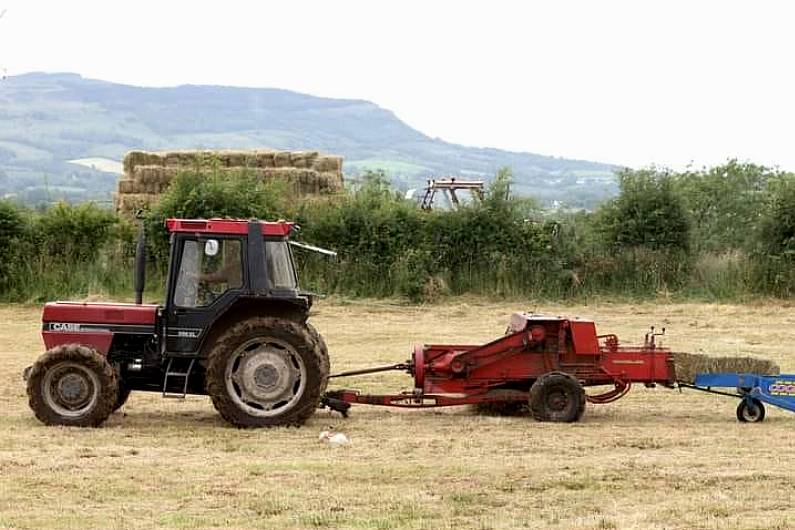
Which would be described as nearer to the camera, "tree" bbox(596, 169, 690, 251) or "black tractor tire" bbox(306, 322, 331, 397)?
"black tractor tire" bbox(306, 322, 331, 397)

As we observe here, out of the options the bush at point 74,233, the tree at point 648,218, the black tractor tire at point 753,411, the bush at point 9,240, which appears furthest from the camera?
the tree at point 648,218

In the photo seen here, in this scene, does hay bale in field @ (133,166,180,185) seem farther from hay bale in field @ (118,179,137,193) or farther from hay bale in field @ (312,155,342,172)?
hay bale in field @ (312,155,342,172)

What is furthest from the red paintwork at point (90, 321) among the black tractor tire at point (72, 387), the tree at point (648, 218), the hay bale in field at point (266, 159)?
the hay bale in field at point (266, 159)

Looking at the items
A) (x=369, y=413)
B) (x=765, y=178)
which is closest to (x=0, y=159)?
(x=765, y=178)

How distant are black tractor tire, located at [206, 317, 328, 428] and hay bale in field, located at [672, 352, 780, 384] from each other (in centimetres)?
343

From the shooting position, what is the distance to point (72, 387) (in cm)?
1201

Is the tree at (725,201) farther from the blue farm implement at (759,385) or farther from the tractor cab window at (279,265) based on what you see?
the tractor cab window at (279,265)

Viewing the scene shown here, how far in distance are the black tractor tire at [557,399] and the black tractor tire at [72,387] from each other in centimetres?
384

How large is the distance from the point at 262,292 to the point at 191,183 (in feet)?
48.7

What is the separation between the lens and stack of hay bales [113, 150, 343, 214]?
96.4 feet

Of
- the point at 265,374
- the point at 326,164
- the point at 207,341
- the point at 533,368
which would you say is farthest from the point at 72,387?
the point at 326,164

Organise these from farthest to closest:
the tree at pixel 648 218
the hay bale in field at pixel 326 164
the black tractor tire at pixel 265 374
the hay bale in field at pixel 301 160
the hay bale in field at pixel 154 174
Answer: the hay bale in field at pixel 326 164 < the hay bale in field at pixel 301 160 < the hay bale in field at pixel 154 174 < the tree at pixel 648 218 < the black tractor tire at pixel 265 374

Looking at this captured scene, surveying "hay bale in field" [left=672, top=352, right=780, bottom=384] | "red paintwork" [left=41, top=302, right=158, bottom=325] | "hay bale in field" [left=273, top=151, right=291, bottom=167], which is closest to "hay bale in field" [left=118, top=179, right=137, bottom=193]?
"hay bale in field" [left=273, top=151, right=291, bottom=167]

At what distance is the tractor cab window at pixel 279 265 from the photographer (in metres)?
12.1
